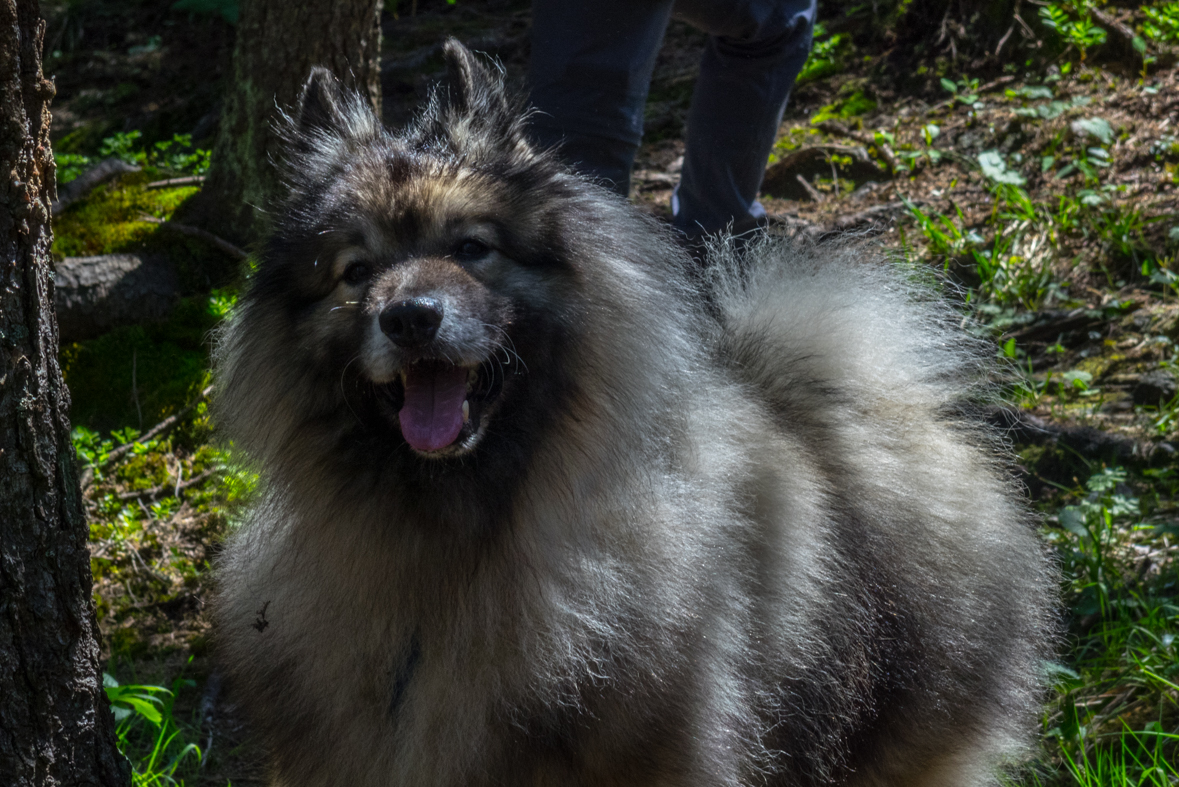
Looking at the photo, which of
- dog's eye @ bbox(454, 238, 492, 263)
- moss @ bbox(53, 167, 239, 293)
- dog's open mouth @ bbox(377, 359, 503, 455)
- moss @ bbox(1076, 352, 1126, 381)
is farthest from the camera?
moss @ bbox(53, 167, 239, 293)

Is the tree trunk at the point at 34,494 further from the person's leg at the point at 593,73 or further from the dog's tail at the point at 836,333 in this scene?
the dog's tail at the point at 836,333

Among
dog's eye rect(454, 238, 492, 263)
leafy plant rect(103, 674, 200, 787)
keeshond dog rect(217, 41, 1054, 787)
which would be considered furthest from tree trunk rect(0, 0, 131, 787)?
dog's eye rect(454, 238, 492, 263)

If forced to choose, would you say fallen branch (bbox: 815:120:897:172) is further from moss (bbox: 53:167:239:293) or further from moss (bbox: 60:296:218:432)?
moss (bbox: 60:296:218:432)

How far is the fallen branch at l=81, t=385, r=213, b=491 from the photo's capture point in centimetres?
370

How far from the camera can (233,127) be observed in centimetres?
452

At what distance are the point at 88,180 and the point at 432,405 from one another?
135 inches

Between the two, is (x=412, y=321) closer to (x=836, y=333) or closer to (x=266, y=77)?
(x=836, y=333)

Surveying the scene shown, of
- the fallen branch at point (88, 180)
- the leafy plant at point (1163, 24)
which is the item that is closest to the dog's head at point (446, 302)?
the fallen branch at point (88, 180)

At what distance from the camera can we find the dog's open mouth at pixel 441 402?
78.7 inches

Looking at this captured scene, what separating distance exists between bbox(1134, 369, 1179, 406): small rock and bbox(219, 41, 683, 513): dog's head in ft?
7.86

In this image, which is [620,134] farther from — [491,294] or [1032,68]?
[1032,68]

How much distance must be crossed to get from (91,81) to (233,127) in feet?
14.8

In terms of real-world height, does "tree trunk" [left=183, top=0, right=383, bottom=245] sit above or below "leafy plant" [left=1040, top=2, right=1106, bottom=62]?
below

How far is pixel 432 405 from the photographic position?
80.4 inches
